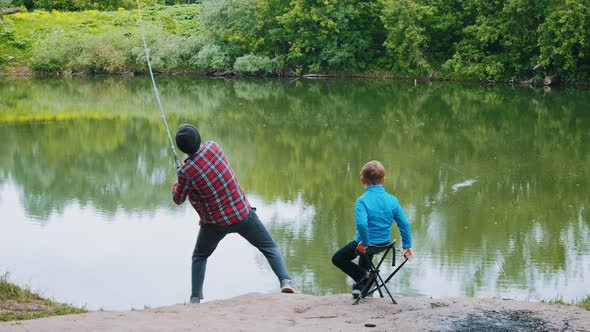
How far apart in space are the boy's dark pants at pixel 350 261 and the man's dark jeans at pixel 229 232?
0.51 meters

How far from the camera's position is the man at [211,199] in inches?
211

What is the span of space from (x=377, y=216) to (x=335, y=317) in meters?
0.73

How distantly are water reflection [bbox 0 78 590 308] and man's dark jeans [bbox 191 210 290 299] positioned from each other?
1659mm

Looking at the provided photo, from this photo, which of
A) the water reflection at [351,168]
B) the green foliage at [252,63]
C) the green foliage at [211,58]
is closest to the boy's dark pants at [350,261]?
the water reflection at [351,168]

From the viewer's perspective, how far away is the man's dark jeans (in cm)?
562

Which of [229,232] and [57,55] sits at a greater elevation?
[57,55]

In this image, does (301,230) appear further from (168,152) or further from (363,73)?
(363,73)

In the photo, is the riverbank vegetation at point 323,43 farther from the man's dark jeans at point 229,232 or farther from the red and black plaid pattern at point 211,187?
the red and black plaid pattern at point 211,187

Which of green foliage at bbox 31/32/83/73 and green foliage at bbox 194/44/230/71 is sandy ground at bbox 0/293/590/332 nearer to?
green foliage at bbox 194/44/230/71

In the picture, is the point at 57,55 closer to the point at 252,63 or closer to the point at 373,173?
the point at 252,63

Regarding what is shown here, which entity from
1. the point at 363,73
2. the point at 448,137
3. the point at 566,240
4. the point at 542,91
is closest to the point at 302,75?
the point at 363,73

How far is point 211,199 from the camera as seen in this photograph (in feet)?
18.0

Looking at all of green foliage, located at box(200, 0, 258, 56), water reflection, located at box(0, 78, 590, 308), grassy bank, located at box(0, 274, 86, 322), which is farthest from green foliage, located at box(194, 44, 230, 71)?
grassy bank, located at box(0, 274, 86, 322)

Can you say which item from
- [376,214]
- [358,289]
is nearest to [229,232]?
[358,289]
